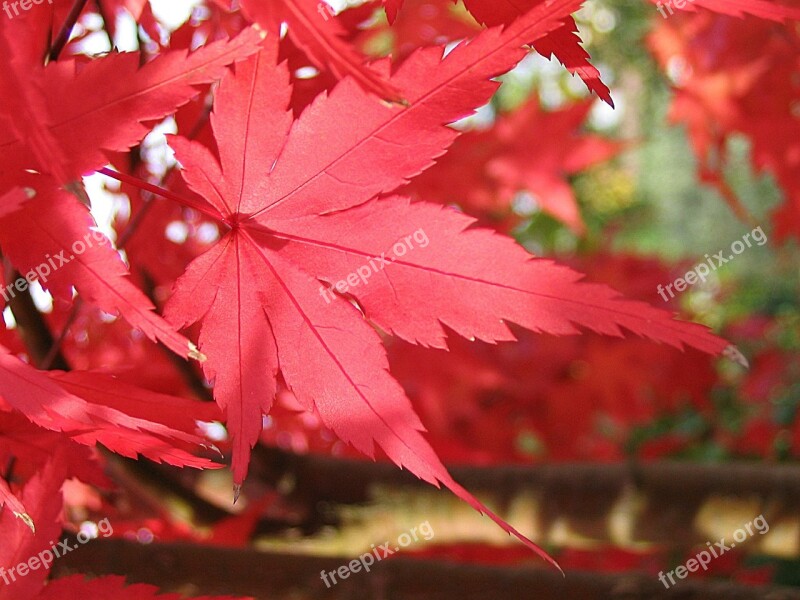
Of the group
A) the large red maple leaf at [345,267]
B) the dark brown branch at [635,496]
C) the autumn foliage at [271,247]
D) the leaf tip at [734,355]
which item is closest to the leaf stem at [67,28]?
the autumn foliage at [271,247]

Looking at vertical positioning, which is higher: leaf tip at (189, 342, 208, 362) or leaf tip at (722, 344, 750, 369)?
leaf tip at (189, 342, 208, 362)

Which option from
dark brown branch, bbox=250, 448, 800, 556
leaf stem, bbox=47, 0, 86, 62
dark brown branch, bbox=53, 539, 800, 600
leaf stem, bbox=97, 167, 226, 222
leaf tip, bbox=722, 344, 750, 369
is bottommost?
dark brown branch, bbox=250, 448, 800, 556

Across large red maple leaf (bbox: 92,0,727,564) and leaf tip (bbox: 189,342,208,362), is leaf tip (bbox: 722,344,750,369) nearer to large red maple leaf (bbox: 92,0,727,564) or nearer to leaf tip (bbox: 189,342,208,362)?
large red maple leaf (bbox: 92,0,727,564)

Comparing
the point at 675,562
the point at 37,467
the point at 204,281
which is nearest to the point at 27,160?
the point at 204,281

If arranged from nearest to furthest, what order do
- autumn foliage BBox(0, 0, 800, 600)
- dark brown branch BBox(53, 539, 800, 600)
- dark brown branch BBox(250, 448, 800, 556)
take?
autumn foliage BBox(0, 0, 800, 600) → dark brown branch BBox(53, 539, 800, 600) → dark brown branch BBox(250, 448, 800, 556)

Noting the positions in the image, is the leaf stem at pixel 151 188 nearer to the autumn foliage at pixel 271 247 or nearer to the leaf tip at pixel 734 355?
the autumn foliage at pixel 271 247

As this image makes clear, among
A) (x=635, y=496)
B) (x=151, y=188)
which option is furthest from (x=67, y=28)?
(x=635, y=496)

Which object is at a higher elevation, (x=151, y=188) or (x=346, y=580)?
(x=151, y=188)

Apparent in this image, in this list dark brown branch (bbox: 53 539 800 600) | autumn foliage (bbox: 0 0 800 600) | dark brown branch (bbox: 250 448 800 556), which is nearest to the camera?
autumn foliage (bbox: 0 0 800 600)

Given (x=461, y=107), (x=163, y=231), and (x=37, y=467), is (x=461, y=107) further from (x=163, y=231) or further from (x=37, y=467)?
(x=163, y=231)

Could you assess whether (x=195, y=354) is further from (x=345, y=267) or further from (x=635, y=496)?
(x=635, y=496)

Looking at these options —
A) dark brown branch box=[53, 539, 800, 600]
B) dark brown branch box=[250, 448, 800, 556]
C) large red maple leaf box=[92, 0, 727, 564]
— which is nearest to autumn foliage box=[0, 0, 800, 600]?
large red maple leaf box=[92, 0, 727, 564]
